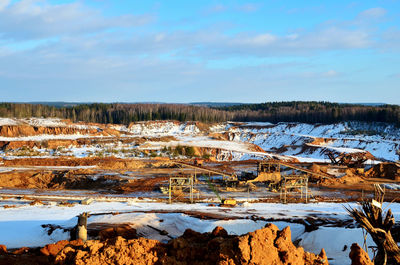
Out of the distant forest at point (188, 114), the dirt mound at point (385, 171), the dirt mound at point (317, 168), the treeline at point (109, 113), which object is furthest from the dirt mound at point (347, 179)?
the treeline at point (109, 113)

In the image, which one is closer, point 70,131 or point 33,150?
point 33,150

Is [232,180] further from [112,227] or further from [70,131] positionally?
[70,131]

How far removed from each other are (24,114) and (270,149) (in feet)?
214

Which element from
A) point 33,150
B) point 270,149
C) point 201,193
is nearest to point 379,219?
point 201,193

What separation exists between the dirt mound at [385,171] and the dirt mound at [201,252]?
39933 millimetres

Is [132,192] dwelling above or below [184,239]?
below

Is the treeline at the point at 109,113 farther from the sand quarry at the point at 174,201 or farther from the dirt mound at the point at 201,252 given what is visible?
the dirt mound at the point at 201,252

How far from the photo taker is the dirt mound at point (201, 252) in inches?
314

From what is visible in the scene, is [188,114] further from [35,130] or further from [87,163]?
[87,163]

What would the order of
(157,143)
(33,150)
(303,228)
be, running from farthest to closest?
(157,143)
(33,150)
(303,228)

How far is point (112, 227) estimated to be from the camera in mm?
15148

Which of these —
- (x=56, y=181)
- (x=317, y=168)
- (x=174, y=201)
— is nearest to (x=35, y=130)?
(x=56, y=181)

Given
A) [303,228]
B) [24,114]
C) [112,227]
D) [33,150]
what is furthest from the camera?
[24,114]

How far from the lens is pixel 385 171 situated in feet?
148
